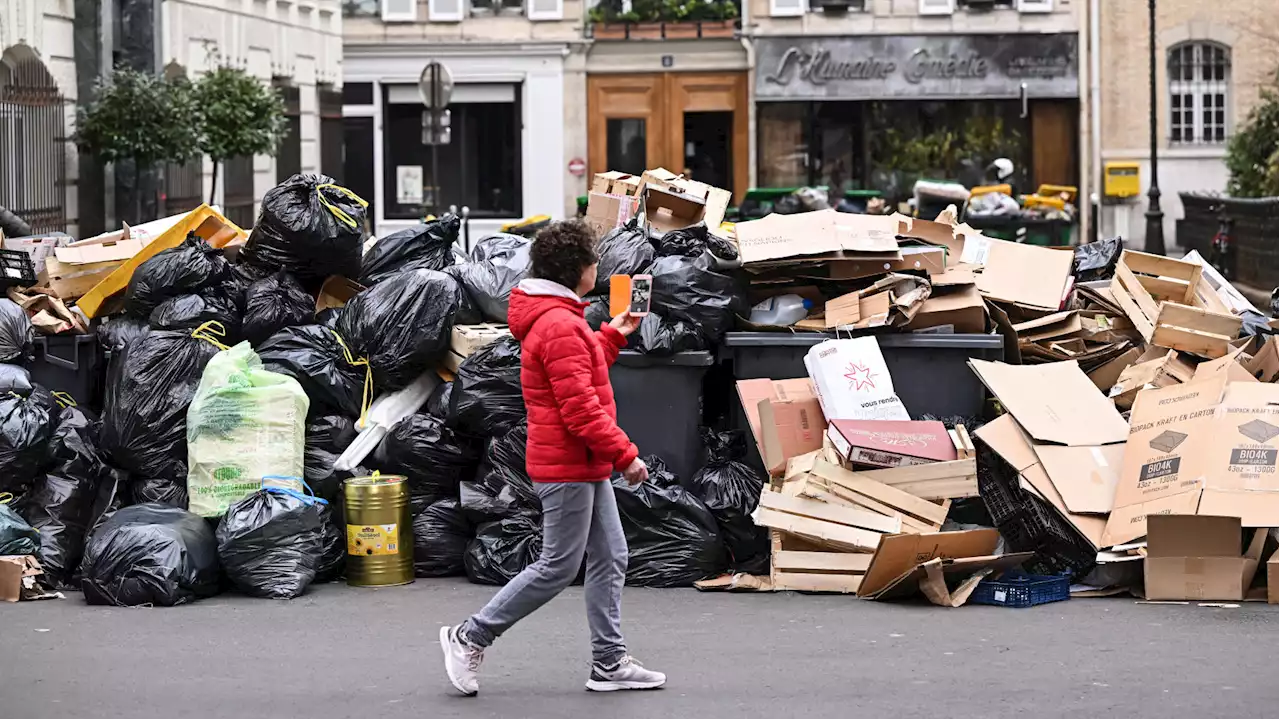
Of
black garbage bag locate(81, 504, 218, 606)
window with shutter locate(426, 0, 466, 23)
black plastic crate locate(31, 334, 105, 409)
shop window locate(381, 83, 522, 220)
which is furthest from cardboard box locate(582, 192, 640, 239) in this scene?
window with shutter locate(426, 0, 466, 23)

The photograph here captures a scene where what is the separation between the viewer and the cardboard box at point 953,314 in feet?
25.8

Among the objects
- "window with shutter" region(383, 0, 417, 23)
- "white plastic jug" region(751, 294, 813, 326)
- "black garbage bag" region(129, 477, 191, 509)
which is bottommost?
"black garbage bag" region(129, 477, 191, 509)

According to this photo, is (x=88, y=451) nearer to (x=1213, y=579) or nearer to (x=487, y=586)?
(x=487, y=586)

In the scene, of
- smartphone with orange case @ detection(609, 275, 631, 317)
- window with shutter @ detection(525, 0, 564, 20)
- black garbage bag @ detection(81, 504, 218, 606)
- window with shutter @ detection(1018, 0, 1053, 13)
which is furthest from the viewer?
window with shutter @ detection(525, 0, 564, 20)

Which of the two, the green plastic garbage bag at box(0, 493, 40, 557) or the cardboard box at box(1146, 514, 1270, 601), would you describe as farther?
the green plastic garbage bag at box(0, 493, 40, 557)

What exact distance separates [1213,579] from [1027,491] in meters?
0.81

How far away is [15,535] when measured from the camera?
7.38 metres

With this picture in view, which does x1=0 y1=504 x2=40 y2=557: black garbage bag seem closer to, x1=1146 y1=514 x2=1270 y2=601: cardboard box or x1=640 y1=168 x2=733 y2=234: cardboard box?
x1=640 y1=168 x2=733 y2=234: cardboard box

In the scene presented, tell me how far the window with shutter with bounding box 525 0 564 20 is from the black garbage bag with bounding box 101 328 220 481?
89.9ft

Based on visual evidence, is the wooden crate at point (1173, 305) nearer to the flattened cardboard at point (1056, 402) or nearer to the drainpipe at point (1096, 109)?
the flattened cardboard at point (1056, 402)

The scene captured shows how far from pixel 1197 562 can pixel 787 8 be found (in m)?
27.8

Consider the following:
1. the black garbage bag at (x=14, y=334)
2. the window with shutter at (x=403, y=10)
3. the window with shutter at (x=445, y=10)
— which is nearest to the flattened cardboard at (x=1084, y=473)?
the black garbage bag at (x=14, y=334)

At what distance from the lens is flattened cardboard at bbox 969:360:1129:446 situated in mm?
7320

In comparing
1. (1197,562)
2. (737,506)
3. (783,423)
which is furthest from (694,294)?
(1197,562)
